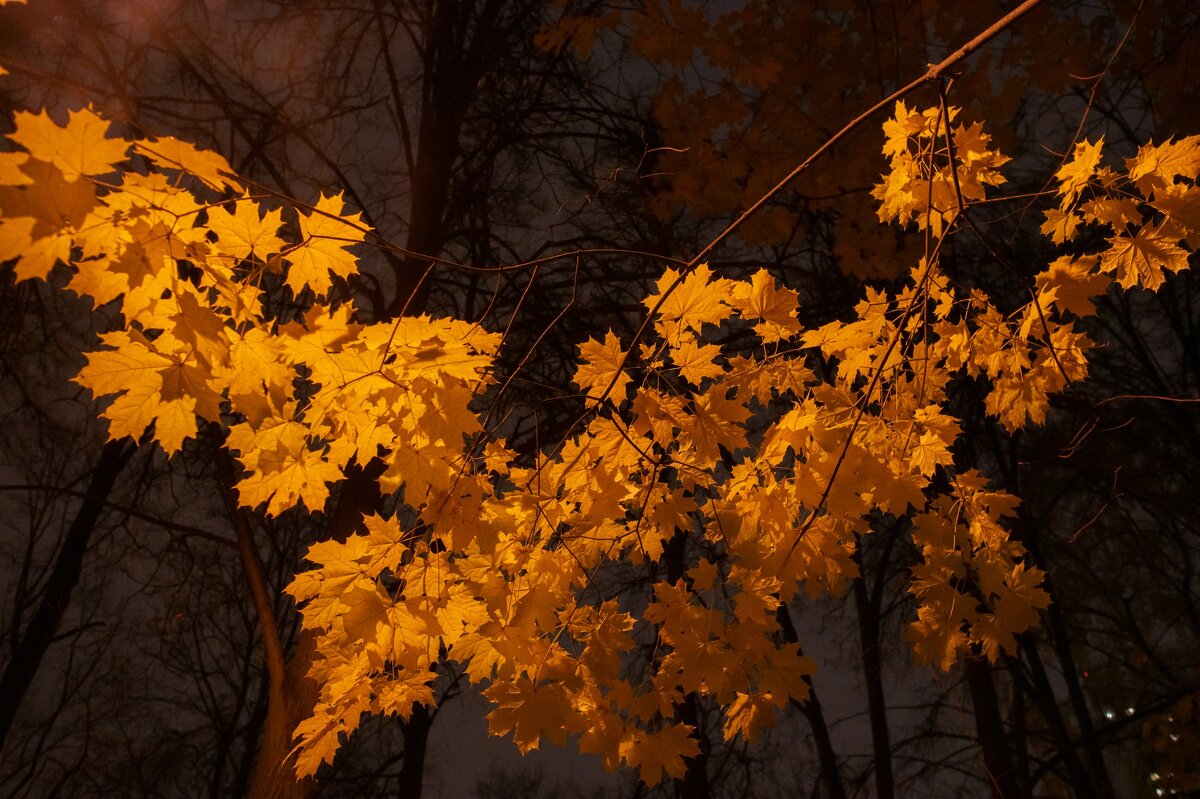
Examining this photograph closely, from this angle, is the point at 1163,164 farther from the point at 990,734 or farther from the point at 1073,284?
the point at 990,734

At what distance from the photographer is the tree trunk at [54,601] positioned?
5371 mm

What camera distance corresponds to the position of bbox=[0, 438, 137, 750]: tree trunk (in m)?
5.37

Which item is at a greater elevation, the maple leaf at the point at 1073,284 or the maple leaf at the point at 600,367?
the maple leaf at the point at 1073,284

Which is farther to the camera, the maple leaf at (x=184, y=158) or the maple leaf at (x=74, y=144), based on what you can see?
the maple leaf at (x=184, y=158)

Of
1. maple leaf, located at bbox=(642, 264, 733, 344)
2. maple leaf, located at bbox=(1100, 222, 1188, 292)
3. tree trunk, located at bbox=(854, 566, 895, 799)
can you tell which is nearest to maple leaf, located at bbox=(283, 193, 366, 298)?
maple leaf, located at bbox=(642, 264, 733, 344)

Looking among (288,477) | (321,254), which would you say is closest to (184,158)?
A: (321,254)

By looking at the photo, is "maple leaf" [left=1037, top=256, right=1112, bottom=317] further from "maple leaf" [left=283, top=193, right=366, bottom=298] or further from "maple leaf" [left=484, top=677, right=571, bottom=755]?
"maple leaf" [left=283, top=193, right=366, bottom=298]

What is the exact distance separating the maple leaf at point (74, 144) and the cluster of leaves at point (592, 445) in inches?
9.1

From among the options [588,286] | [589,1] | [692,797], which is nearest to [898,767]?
[692,797]

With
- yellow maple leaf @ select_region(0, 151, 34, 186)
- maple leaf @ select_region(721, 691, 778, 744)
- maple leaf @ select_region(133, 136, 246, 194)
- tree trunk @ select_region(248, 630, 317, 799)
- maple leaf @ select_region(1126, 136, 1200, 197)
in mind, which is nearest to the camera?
yellow maple leaf @ select_region(0, 151, 34, 186)

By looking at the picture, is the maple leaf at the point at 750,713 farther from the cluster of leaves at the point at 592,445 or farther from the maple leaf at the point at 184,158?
the maple leaf at the point at 184,158

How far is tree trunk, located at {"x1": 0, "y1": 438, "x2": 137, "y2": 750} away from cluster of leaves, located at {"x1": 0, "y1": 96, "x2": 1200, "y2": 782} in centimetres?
384

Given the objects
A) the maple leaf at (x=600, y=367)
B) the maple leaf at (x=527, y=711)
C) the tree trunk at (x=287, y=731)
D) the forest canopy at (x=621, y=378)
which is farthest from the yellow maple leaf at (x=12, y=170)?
the tree trunk at (x=287, y=731)

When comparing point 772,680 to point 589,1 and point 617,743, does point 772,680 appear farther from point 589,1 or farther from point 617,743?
point 589,1
